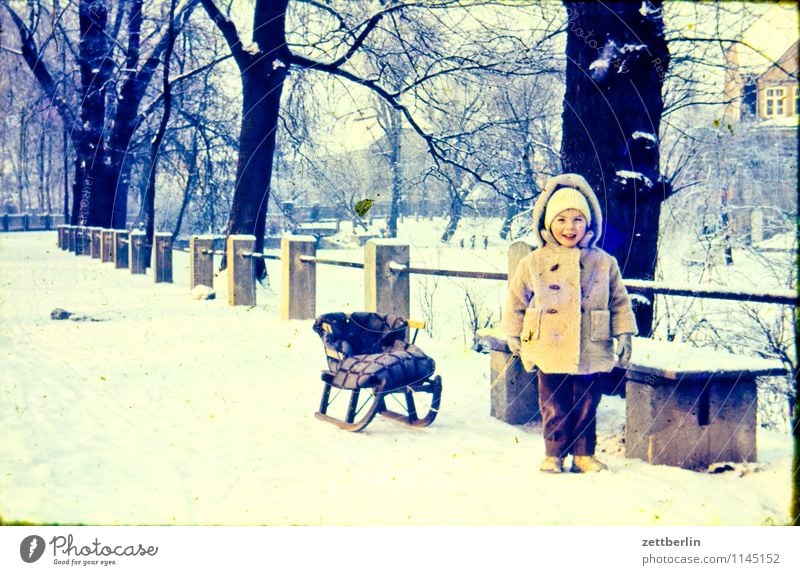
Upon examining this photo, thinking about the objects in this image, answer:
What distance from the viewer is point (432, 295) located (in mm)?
5965

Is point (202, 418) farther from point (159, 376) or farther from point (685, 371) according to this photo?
point (685, 371)

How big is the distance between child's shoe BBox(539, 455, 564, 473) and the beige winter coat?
38 cm

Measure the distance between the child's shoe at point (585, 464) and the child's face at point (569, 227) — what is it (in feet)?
2.93

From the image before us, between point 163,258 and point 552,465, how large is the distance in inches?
291

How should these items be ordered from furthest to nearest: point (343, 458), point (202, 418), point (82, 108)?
point (82, 108)
point (202, 418)
point (343, 458)

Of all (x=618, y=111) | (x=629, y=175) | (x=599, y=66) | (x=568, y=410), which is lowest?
(x=568, y=410)

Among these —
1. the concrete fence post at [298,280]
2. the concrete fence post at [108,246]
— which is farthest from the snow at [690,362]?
the concrete fence post at [108,246]

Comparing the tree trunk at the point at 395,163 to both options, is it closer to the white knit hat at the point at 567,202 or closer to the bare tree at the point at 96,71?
the white knit hat at the point at 567,202

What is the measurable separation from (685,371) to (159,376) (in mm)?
3128

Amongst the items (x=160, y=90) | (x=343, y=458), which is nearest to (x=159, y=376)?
(x=343, y=458)

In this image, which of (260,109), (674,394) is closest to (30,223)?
(260,109)

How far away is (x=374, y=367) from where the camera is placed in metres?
4.08

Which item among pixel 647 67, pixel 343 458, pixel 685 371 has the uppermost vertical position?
pixel 647 67

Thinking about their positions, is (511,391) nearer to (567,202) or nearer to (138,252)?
(567,202)
